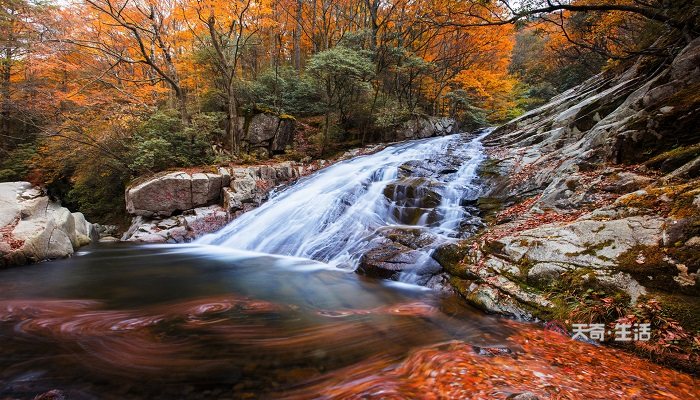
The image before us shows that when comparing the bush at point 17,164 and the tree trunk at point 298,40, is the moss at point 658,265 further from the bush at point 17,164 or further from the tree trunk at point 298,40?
the bush at point 17,164

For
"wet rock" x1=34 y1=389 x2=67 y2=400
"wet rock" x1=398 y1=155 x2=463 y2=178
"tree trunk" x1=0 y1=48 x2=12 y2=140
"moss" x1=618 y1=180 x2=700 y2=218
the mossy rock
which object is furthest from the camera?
"tree trunk" x1=0 y1=48 x2=12 y2=140

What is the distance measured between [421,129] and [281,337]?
52.2 feet

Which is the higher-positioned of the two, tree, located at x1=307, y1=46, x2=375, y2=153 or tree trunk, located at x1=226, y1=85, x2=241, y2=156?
tree, located at x1=307, y1=46, x2=375, y2=153

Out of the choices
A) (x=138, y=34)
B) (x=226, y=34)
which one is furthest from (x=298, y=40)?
(x=138, y=34)

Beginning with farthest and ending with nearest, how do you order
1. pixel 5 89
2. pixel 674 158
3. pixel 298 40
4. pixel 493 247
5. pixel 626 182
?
1. pixel 298 40
2. pixel 5 89
3. pixel 626 182
4. pixel 493 247
5. pixel 674 158

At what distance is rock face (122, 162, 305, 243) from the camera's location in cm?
981

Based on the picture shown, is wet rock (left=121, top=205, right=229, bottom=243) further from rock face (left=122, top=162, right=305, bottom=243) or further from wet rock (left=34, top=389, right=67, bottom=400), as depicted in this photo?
wet rock (left=34, top=389, right=67, bottom=400)

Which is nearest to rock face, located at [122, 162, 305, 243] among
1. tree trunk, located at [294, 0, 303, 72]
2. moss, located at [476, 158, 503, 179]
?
moss, located at [476, 158, 503, 179]

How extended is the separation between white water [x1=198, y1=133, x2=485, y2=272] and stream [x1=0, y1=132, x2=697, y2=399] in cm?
11

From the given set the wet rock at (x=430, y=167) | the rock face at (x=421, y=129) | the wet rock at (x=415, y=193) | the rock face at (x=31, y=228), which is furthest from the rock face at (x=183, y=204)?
the rock face at (x=421, y=129)

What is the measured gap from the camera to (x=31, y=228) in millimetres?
6781

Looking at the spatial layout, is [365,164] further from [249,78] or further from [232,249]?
[249,78]

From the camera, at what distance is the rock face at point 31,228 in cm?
623

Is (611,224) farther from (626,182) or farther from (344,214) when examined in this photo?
(344,214)
